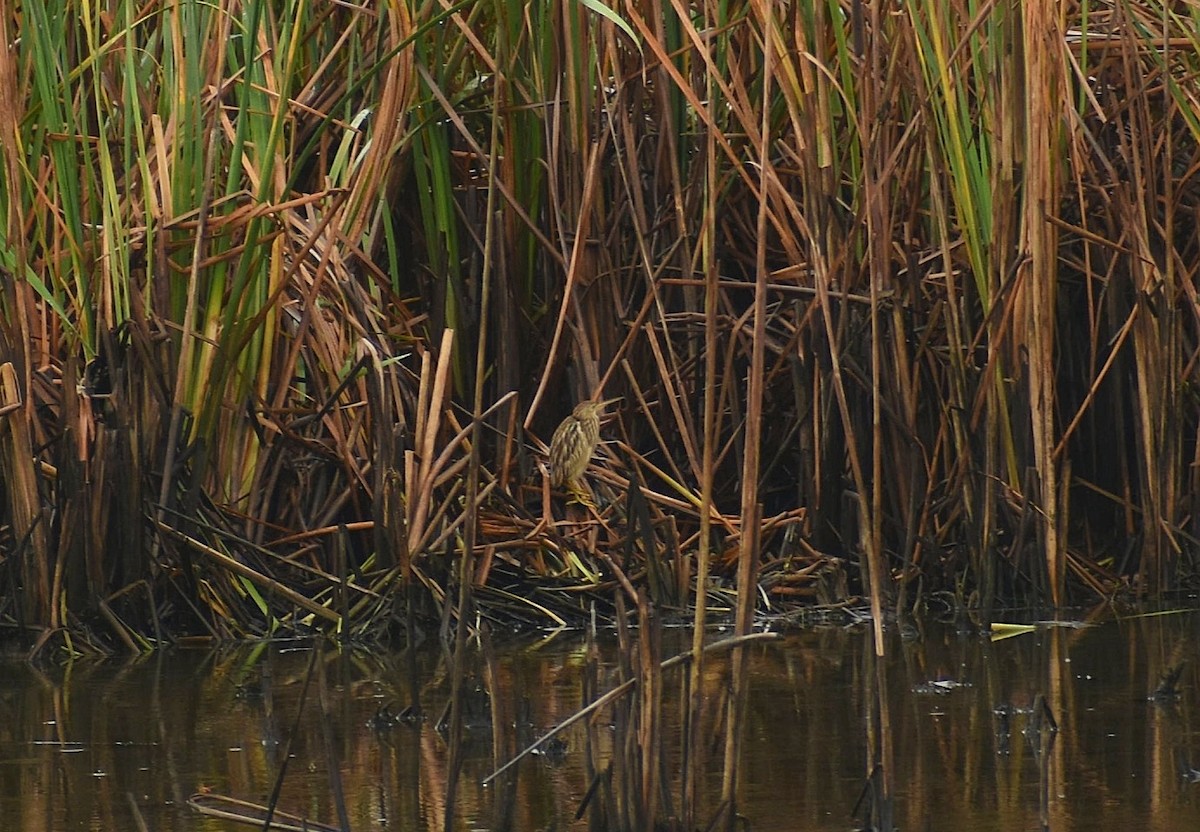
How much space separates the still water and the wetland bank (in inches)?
8.9

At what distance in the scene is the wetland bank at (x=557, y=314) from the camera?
205 inches

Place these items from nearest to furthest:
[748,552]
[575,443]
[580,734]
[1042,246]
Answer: [748,552] < [580,734] < [1042,246] < [575,443]

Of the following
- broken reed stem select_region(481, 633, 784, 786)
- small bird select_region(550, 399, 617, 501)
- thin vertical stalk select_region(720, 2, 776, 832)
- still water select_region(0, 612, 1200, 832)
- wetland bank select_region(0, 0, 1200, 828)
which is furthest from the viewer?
small bird select_region(550, 399, 617, 501)

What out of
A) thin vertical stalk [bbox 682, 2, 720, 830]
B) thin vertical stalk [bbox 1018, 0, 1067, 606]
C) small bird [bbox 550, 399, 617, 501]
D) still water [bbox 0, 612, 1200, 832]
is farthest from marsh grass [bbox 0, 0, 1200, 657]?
thin vertical stalk [bbox 682, 2, 720, 830]

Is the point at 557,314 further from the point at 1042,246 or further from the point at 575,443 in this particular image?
the point at 1042,246

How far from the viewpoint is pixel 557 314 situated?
6.01 metres

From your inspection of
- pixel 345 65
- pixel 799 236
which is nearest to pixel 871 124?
pixel 799 236

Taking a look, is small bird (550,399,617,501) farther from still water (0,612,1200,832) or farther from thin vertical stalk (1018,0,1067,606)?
thin vertical stalk (1018,0,1067,606)

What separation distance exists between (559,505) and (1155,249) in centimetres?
178

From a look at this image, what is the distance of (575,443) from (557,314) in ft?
2.19

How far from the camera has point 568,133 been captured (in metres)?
5.82

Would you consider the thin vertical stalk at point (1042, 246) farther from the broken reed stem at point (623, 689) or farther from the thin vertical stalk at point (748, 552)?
the broken reed stem at point (623, 689)

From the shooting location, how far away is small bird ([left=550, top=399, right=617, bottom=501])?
543 centimetres

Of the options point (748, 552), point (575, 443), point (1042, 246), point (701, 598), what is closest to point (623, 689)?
point (701, 598)
